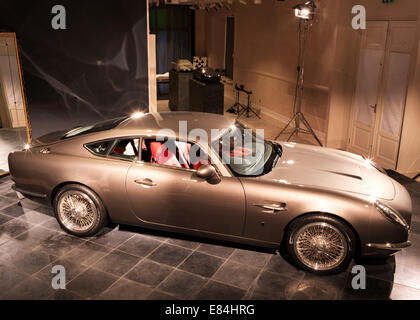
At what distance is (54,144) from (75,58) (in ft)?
9.99

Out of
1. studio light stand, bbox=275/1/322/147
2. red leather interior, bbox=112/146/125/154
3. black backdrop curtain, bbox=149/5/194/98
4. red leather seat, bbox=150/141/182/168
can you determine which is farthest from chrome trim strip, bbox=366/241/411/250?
black backdrop curtain, bbox=149/5/194/98

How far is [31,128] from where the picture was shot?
24.0 ft

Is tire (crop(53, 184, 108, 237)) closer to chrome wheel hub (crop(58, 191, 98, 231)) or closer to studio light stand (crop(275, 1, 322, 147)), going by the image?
chrome wheel hub (crop(58, 191, 98, 231))

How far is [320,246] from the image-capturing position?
3.93m

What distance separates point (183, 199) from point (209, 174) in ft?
1.38

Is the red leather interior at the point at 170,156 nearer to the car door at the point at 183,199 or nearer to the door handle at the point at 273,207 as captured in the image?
the car door at the point at 183,199

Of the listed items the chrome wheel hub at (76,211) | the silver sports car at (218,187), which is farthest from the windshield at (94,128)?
the chrome wheel hub at (76,211)

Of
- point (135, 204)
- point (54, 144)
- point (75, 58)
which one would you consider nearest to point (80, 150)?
point (54, 144)

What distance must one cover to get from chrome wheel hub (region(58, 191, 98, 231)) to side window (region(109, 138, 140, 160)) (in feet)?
1.97

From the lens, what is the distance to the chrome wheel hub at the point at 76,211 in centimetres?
458

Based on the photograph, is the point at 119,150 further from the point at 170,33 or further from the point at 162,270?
the point at 170,33

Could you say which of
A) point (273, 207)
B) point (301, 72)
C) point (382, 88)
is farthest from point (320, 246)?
point (301, 72)

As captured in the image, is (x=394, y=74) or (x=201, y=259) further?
(x=394, y=74)
